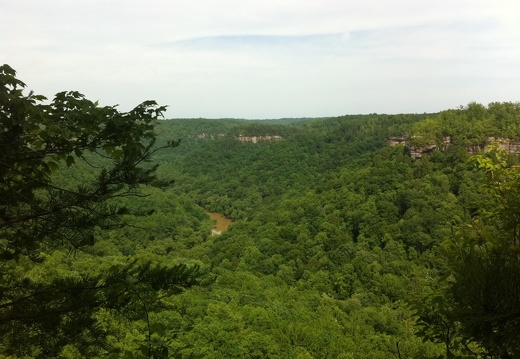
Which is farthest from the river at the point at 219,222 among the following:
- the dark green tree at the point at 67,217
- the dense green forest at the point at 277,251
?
the dark green tree at the point at 67,217

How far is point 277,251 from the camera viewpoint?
122ft

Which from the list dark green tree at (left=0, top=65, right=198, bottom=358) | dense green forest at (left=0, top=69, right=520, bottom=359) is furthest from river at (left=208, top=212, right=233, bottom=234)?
Answer: dark green tree at (left=0, top=65, right=198, bottom=358)

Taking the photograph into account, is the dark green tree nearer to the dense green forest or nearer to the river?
the dense green forest

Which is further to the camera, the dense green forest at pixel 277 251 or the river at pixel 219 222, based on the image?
the river at pixel 219 222

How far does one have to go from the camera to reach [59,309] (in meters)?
3.60

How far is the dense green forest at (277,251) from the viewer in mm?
2967

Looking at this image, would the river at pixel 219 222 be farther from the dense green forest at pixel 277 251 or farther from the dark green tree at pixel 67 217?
the dark green tree at pixel 67 217

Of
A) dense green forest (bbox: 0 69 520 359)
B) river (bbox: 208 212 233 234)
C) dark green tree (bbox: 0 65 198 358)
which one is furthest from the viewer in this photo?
river (bbox: 208 212 233 234)

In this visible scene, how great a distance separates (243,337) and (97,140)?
17.2 meters

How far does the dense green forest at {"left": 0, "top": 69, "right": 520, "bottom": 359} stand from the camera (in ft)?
9.73

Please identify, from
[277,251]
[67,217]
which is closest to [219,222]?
[277,251]

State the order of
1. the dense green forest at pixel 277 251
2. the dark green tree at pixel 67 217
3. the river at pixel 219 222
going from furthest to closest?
1. the river at pixel 219 222
2. the dark green tree at pixel 67 217
3. the dense green forest at pixel 277 251

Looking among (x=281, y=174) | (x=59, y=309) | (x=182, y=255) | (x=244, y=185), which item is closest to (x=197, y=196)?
(x=244, y=185)

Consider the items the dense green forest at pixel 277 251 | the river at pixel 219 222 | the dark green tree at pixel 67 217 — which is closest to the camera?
the dense green forest at pixel 277 251
